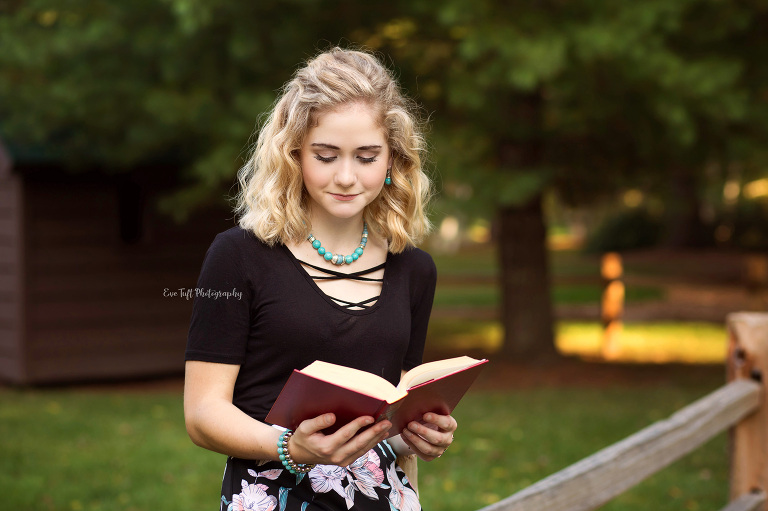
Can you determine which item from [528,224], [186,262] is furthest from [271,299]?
[186,262]

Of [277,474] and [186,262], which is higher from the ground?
[277,474]

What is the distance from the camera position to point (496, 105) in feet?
26.1

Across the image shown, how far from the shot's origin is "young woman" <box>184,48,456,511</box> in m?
1.76

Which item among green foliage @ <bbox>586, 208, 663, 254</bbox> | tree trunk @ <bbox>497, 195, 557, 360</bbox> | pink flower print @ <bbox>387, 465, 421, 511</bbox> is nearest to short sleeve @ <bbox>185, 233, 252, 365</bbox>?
pink flower print @ <bbox>387, 465, 421, 511</bbox>

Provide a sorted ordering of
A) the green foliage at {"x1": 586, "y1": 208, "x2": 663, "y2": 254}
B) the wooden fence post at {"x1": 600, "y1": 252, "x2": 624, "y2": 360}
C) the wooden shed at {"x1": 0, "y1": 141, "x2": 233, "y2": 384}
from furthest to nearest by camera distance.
A: the green foliage at {"x1": 586, "y1": 208, "x2": 663, "y2": 254}, the wooden fence post at {"x1": 600, "y1": 252, "x2": 624, "y2": 360}, the wooden shed at {"x1": 0, "y1": 141, "x2": 233, "y2": 384}

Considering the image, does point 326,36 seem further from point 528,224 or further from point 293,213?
point 293,213

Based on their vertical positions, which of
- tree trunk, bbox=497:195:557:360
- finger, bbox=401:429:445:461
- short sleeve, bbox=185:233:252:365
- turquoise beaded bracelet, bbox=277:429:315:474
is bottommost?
tree trunk, bbox=497:195:557:360

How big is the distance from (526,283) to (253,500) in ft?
25.8

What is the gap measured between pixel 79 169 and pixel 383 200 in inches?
302

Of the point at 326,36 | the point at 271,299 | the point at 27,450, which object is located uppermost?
the point at 326,36

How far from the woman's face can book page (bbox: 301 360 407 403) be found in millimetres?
411

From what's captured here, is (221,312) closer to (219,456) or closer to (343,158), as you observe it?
(343,158)

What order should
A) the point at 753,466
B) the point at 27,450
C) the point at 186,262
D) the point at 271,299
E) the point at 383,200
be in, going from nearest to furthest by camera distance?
the point at 271,299 < the point at 383,200 < the point at 753,466 < the point at 27,450 < the point at 186,262

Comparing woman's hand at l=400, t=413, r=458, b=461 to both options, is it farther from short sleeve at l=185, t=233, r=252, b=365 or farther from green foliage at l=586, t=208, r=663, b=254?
green foliage at l=586, t=208, r=663, b=254
